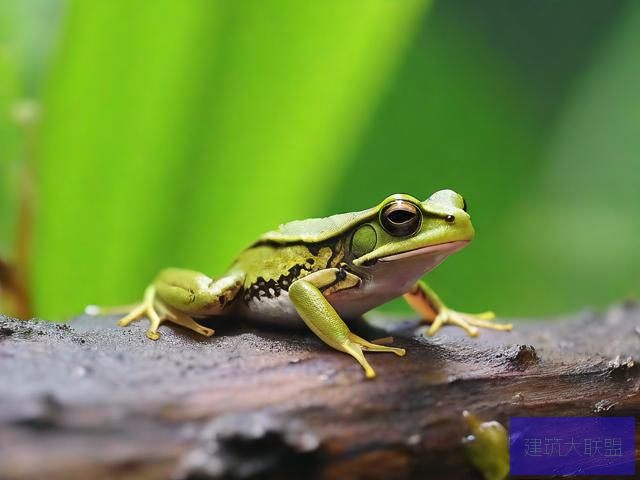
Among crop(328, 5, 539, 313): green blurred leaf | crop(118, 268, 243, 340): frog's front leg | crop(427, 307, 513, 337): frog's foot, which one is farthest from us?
crop(328, 5, 539, 313): green blurred leaf

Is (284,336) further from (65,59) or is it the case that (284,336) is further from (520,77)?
(520,77)

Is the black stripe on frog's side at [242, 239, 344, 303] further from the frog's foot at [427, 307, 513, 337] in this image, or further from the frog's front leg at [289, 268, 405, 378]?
the frog's foot at [427, 307, 513, 337]

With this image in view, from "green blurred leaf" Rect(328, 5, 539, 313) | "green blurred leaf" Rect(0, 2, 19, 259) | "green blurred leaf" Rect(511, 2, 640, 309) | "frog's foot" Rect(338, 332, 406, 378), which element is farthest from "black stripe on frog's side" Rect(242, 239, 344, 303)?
"green blurred leaf" Rect(511, 2, 640, 309)

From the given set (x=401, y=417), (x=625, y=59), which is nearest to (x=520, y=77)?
(x=625, y=59)

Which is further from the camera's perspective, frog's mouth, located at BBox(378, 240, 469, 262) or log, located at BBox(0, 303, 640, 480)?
frog's mouth, located at BBox(378, 240, 469, 262)

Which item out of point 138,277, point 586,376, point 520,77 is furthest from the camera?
point 520,77

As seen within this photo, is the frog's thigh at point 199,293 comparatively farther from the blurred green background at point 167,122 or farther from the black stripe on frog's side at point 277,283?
the blurred green background at point 167,122

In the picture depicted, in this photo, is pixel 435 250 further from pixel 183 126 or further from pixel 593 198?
pixel 593 198

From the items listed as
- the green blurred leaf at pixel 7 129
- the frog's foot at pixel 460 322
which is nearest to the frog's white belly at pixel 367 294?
the frog's foot at pixel 460 322
